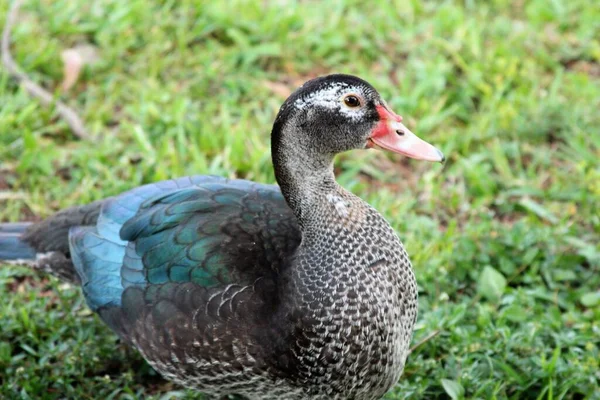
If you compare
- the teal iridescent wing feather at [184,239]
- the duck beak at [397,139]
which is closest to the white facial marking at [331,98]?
the duck beak at [397,139]

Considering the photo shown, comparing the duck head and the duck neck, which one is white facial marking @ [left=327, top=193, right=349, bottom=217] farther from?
the duck head

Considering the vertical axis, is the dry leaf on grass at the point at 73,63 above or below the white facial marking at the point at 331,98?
below

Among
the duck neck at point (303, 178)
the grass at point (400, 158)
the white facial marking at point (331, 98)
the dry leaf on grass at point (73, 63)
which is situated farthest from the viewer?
the dry leaf on grass at point (73, 63)

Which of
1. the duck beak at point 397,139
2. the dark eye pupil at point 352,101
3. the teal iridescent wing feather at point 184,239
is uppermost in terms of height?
the dark eye pupil at point 352,101

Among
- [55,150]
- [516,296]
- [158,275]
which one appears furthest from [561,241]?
[55,150]

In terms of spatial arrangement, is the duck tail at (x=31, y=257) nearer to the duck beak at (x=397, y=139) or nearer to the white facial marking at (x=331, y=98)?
the white facial marking at (x=331, y=98)

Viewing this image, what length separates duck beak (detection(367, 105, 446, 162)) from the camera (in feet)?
10.5

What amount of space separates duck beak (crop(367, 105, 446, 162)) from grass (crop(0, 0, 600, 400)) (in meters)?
0.91

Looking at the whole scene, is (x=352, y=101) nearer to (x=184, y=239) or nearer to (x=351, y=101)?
(x=351, y=101)

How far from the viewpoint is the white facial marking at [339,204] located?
3.28m

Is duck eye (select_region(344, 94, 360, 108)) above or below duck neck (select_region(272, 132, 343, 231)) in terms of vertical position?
above

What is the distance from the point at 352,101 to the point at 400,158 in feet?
6.32

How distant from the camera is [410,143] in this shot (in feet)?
10.6

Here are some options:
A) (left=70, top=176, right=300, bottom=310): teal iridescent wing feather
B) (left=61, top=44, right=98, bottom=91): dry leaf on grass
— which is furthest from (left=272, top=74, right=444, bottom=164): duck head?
(left=61, top=44, right=98, bottom=91): dry leaf on grass
